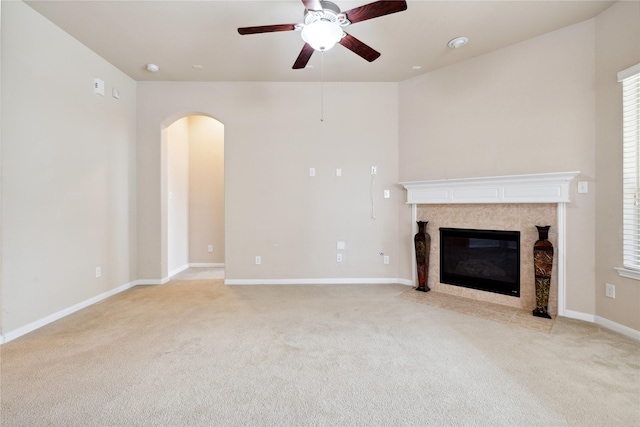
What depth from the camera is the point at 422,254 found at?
11.8ft

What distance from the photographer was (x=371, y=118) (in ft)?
13.1

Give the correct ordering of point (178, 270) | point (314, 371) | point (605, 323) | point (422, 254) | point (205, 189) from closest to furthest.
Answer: point (314, 371)
point (605, 323)
point (422, 254)
point (178, 270)
point (205, 189)

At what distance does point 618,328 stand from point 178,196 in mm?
6008

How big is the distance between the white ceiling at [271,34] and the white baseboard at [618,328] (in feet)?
9.53

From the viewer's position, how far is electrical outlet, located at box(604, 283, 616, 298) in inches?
98.0

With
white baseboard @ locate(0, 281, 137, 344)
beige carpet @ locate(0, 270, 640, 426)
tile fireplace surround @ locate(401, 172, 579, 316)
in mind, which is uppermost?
tile fireplace surround @ locate(401, 172, 579, 316)

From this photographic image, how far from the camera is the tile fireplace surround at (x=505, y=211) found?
278 cm

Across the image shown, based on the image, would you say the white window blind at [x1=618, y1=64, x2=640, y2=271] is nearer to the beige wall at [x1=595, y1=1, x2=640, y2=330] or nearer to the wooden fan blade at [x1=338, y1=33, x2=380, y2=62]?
the beige wall at [x1=595, y1=1, x2=640, y2=330]

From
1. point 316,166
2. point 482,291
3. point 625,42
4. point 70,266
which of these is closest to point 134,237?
point 70,266

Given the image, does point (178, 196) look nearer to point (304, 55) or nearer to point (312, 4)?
point (304, 55)

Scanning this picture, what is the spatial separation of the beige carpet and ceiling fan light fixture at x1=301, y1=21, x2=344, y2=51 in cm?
235

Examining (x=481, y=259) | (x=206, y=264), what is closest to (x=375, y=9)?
(x=481, y=259)

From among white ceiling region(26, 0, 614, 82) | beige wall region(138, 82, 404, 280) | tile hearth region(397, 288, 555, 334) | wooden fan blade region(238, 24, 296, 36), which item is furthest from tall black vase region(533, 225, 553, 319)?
wooden fan blade region(238, 24, 296, 36)

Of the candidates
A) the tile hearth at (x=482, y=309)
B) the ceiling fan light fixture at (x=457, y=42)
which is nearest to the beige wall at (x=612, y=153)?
the tile hearth at (x=482, y=309)
